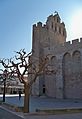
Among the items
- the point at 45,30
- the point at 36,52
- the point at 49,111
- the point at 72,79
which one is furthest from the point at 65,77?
the point at 49,111

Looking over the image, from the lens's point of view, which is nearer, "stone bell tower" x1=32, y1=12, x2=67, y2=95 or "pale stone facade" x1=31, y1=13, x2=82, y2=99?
"pale stone facade" x1=31, y1=13, x2=82, y2=99

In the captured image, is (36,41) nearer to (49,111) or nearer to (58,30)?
(58,30)

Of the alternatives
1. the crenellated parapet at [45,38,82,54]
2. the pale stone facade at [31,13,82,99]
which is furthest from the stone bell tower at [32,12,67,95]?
the crenellated parapet at [45,38,82,54]

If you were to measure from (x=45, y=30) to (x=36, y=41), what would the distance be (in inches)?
143

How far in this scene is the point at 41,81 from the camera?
3906 cm

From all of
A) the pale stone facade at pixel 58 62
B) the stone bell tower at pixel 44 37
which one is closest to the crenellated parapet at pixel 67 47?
the pale stone facade at pixel 58 62

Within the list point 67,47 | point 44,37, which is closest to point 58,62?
point 67,47

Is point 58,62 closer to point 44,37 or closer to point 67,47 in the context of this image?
point 67,47

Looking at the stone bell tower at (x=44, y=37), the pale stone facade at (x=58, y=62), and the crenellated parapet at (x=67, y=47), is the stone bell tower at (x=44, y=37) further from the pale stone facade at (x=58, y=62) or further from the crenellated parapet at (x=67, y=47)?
the crenellated parapet at (x=67, y=47)

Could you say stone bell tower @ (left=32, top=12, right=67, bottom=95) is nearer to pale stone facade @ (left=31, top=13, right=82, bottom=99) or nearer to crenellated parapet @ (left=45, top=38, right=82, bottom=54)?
pale stone facade @ (left=31, top=13, right=82, bottom=99)

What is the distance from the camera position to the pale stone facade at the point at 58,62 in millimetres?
31484

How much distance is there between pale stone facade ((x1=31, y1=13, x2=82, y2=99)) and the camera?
31484 millimetres

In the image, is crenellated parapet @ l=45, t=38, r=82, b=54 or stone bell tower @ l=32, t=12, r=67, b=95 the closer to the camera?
crenellated parapet @ l=45, t=38, r=82, b=54

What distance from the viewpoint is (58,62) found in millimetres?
34844
